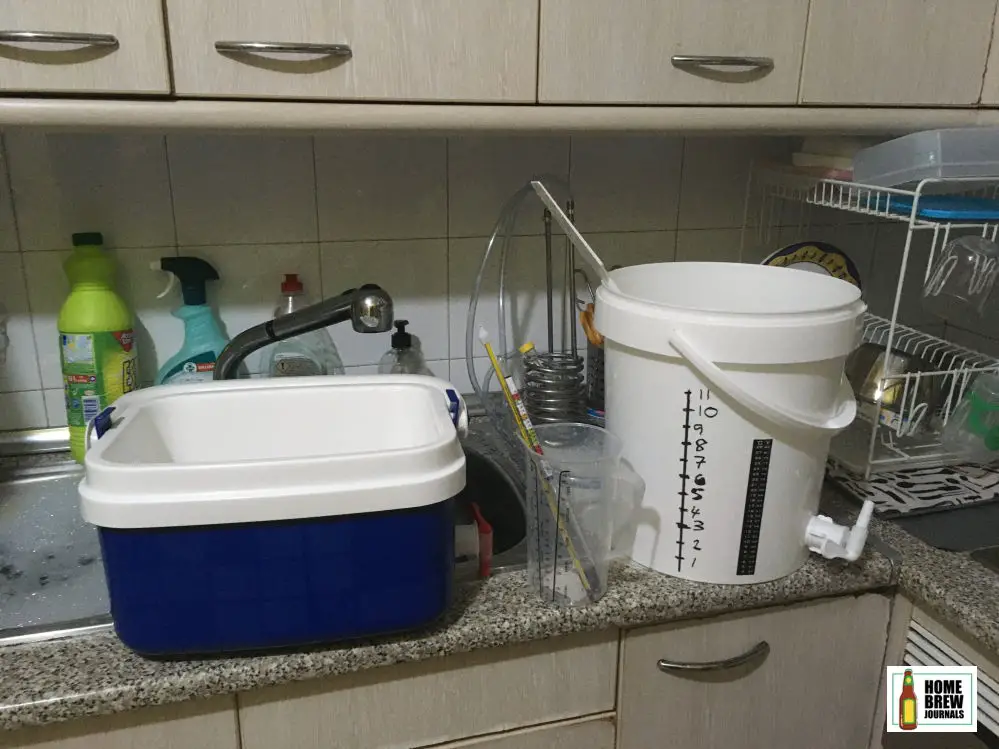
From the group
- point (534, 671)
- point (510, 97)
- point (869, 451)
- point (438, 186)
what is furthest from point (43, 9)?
point (869, 451)

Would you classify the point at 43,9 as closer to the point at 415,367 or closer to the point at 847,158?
the point at 415,367

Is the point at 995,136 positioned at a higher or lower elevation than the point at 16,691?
higher

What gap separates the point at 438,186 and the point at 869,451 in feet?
2.41

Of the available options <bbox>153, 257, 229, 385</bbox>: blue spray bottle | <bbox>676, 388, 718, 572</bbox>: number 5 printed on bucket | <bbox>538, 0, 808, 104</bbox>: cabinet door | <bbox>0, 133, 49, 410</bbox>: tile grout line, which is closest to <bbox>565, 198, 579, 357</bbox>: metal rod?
<bbox>538, 0, 808, 104</bbox>: cabinet door

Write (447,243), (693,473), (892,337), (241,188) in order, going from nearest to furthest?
(693,473)
(892,337)
(241,188)
(447,243)

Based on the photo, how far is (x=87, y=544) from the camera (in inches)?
39.3

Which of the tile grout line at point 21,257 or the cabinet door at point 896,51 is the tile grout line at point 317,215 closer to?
the tile grout line at point 21,257

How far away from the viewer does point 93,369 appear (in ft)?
3.65

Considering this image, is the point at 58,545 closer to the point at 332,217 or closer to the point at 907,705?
the point at 332,217

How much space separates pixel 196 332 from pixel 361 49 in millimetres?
514

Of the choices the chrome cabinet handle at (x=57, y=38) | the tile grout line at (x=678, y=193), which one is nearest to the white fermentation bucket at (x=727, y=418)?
the tile grout line at (x=678, y=193)

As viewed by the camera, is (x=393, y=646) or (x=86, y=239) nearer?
(x=393, y=646)

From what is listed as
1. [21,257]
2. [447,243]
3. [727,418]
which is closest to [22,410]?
[21,257]

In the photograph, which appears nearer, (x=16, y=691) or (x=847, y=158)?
(x=16, y=691)
